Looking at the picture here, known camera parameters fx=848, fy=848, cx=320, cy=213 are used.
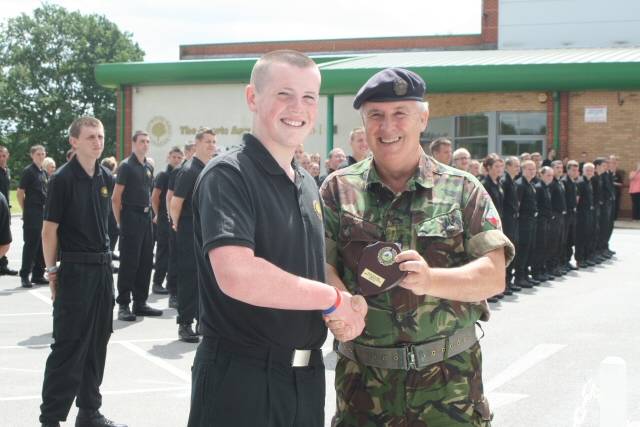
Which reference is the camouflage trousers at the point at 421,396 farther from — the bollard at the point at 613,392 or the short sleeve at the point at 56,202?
the short sleeve at the point at 56,202

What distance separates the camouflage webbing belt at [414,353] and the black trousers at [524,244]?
10.1 meters

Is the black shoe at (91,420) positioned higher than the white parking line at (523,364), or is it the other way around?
the black shoe at (91,420)

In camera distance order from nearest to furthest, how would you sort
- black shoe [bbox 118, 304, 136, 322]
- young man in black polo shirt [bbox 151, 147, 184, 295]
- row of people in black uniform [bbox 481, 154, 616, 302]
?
1. black shoe [bbox 118, 304, 136, 322]
2. young man in black polo shirt [bbox 151, 147, 184, 295]
3. row of people in black uniform [bbox 481, 154, 616, 302]

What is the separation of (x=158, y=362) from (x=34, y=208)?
6.43 meters

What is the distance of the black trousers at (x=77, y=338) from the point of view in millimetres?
5301

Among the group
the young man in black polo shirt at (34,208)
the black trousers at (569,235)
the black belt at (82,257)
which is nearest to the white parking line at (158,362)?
the black belt at (82,257)

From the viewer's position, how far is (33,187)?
13.1 meters

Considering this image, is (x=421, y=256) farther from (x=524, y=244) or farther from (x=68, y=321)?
(x=524, y=244)

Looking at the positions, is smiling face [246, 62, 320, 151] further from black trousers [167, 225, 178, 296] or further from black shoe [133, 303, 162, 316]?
black shoe [133, 303, 162, 316]

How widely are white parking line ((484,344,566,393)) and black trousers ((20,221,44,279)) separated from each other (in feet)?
25.2

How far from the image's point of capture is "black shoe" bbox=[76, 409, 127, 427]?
550 cm

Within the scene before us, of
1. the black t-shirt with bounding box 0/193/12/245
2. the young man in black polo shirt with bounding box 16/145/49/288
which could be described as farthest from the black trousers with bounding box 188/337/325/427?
the young man in black polo shirt with bounding box 16/145/49/288

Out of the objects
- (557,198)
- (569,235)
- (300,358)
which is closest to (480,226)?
(300,358)

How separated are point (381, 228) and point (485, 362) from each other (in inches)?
187
